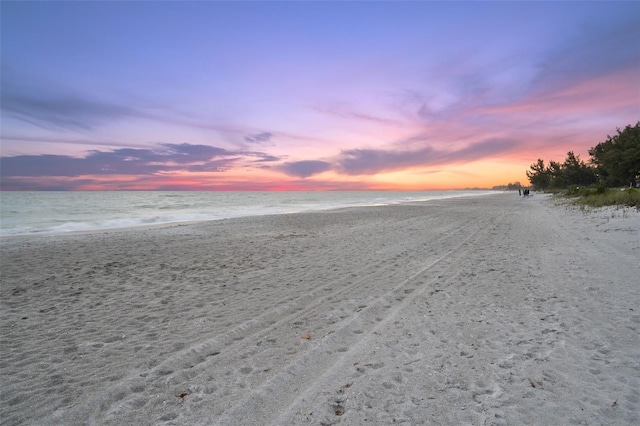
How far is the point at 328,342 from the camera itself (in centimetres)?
476

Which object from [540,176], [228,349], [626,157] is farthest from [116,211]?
[540,176]

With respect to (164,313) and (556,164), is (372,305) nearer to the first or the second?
(164,313)

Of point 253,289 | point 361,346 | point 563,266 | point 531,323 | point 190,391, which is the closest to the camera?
point 190,391

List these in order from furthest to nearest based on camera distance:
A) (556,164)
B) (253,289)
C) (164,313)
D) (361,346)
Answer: (556,164)
(253,289)
(164,313)
(361,346)

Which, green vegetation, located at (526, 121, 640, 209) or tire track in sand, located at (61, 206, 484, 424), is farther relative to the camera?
green vegetation, located at (526, 121, 640, 209)

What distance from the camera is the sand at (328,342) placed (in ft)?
10.9

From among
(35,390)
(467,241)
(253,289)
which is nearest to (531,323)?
(253,289)

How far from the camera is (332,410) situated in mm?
3271

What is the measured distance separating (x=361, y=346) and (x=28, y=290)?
817cm

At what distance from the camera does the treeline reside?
43041 millimetres

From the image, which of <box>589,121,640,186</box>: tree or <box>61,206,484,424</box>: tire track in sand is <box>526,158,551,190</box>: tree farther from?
<box>61,206,484,424</box>: tire track in sand

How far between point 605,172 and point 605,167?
468 inches

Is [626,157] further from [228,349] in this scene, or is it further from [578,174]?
[228,349]

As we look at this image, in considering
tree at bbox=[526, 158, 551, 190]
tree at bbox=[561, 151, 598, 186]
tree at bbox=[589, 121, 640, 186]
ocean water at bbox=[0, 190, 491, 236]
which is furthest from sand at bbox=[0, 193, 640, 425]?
tree at bbox=[526, 158, 551, 190]
